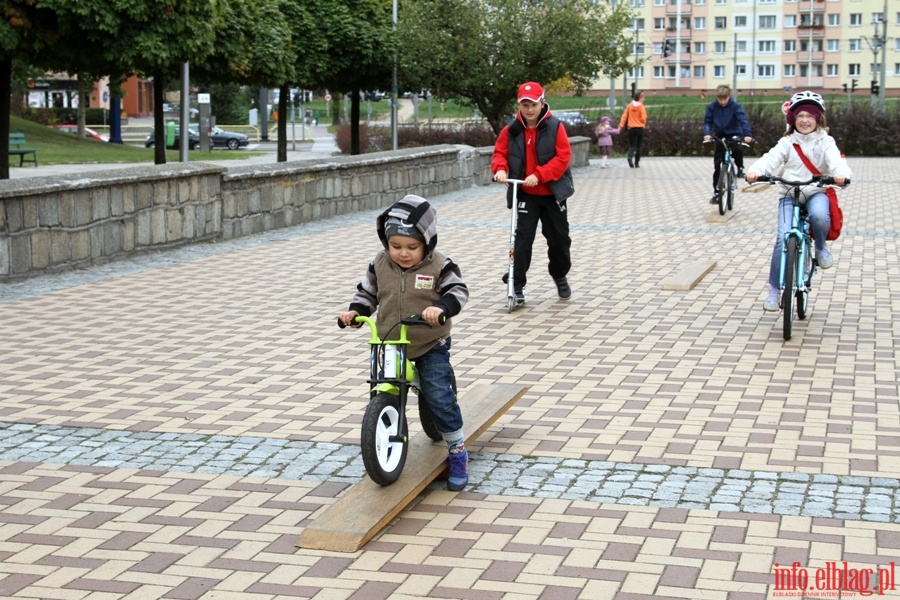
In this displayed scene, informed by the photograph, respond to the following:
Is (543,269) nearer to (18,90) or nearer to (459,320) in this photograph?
(459,320)

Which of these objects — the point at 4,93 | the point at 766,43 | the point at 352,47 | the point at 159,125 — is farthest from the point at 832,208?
the point at 766,43

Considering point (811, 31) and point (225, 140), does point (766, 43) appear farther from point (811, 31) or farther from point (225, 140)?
point (225, 140)

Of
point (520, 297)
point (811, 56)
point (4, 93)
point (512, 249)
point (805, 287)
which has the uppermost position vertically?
point (811, 56)

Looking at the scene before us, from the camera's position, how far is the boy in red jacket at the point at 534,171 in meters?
9.56

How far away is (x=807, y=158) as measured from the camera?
28.6 ft

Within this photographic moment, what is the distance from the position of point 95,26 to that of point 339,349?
42.3ft

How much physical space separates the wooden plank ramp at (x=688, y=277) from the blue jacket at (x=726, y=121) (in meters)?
5.30

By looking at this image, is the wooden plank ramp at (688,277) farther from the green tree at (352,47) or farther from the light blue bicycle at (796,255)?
the green tree at (352,47)

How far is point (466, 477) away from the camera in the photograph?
530cm

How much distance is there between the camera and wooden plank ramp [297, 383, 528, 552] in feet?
15.0

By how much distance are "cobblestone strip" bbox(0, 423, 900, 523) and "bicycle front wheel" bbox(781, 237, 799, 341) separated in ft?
10.3

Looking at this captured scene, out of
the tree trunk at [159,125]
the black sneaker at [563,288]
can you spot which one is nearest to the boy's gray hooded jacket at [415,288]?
the black sneaker at [563,288]

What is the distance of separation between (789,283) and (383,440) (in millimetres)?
4171

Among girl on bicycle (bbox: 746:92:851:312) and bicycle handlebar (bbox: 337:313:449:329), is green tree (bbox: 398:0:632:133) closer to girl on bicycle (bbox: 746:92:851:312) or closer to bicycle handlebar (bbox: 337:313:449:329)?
girl on bicycle (bbox: 746:92:851:312)
